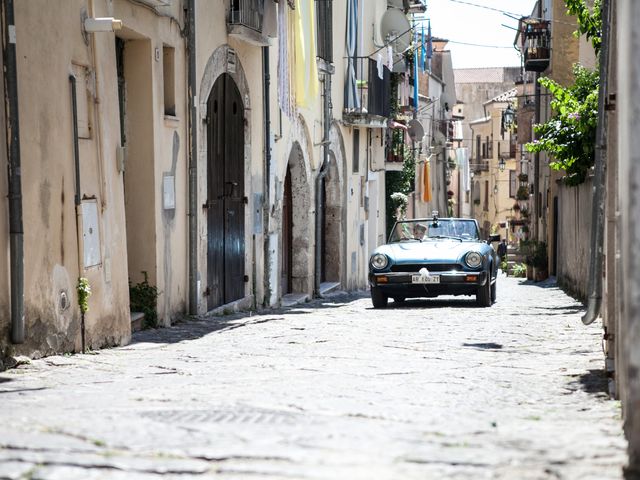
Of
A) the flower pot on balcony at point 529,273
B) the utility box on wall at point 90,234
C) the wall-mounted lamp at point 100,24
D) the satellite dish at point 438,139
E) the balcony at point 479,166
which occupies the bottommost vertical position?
the flower pot on balcony at point 529,273

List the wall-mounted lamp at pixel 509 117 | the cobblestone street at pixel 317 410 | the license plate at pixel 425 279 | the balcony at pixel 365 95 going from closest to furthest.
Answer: the cobblestone street at pixel 317 410 → the license plate at pixel 425 279 → the balcony at pixel 365 95 → the wall-mounted lamp at pixel 509 117

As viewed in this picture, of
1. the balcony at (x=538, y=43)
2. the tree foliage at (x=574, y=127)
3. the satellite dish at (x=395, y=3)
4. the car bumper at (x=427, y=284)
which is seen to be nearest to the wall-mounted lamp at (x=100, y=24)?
the tree foliage at (x=574, y=127)

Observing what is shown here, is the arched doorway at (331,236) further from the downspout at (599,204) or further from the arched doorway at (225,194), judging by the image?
the downspout at (599,204)

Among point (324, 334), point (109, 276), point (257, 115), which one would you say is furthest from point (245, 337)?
point (257, 115)

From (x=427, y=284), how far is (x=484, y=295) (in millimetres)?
969

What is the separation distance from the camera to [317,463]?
195 inches

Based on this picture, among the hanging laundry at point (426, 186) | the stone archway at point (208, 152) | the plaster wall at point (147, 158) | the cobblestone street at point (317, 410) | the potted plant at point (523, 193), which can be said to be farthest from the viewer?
the hanging laundry at point (426, 186)

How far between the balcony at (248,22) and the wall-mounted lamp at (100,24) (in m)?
6.03

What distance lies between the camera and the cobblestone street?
495cm

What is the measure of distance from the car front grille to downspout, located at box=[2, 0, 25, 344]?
965 cm

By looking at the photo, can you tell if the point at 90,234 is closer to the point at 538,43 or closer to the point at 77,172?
the point at 77,172

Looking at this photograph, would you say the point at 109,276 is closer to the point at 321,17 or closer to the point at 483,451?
the point at 483,451

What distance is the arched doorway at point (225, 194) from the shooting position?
1533 centimetres

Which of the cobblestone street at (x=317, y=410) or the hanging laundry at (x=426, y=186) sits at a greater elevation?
the hanging laundry at (x=426, y=186)
